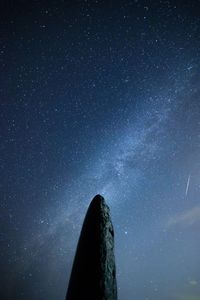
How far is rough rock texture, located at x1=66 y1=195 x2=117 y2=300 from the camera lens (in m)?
4.21

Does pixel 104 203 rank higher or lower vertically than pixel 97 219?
higher

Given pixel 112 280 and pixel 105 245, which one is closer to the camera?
pixel 112 280

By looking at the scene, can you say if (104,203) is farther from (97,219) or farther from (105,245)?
(105,245)

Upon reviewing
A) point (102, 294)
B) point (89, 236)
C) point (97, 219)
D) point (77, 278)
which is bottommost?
point (102, 294)

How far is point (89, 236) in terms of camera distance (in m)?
4.96

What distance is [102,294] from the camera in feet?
13.5

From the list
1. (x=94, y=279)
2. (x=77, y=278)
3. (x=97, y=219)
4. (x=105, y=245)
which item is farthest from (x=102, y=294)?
(x=97, y=219)

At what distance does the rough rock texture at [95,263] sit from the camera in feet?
13.8

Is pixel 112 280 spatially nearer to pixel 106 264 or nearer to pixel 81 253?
pixel 106 264

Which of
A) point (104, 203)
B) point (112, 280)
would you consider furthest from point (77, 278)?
point (104, 203)

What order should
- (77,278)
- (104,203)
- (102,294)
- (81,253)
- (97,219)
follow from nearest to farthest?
(102,294)
(77,278)
(81,253)
(97,219)
(104,203)

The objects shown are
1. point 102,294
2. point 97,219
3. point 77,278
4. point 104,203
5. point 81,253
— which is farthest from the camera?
point 104,203

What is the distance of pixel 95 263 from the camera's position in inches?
177

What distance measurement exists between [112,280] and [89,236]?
92 cm
